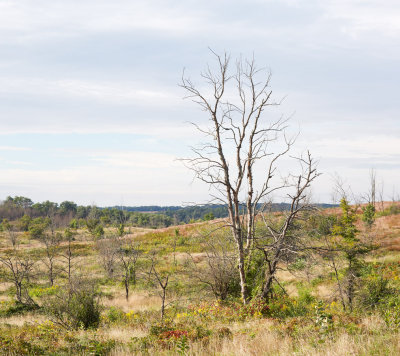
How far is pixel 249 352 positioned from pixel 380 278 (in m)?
9.15

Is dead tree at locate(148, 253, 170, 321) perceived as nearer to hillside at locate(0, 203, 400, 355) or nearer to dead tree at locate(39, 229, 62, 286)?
hillside at locate(0, 203, 400, 355)

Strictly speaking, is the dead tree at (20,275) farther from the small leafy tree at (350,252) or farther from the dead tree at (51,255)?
the small leafy tree at (350,252)

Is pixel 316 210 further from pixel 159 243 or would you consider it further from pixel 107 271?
pixel 159 243

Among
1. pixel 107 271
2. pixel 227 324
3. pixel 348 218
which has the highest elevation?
pixel 348 218

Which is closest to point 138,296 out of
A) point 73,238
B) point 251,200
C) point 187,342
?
point 251,200

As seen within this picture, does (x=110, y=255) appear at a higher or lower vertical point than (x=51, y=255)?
higher

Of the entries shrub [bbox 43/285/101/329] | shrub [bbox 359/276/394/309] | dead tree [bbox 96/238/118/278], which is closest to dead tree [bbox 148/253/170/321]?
shrub [bbox 43/285/101/329]

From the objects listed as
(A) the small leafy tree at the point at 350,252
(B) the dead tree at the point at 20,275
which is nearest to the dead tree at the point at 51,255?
(B) the dead tree at the point at 20,275

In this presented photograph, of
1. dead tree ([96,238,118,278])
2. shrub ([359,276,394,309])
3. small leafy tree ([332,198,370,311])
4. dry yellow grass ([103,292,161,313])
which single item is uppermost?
small leafy tree ([332,198,370,311])

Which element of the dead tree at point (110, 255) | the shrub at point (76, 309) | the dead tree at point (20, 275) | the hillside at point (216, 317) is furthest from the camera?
the dead tree at point (110, 255)

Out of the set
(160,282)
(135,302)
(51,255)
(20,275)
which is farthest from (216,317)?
(51,255)

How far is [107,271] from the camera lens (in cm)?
2916

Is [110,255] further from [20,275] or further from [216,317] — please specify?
[216,317]

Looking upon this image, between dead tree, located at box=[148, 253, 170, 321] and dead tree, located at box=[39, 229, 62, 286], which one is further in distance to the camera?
dead tree, located at box=[39, 229, 62, 286]
